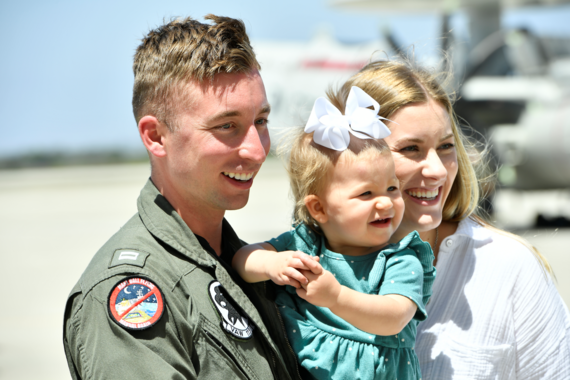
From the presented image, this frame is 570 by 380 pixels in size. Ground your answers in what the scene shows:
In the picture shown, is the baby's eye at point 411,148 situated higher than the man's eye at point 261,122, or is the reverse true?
the man's eye at point 261,122

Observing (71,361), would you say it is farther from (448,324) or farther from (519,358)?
(519,358)

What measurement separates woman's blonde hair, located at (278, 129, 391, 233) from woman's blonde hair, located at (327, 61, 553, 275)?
0.29 metres

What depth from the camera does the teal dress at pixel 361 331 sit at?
6.55 ft

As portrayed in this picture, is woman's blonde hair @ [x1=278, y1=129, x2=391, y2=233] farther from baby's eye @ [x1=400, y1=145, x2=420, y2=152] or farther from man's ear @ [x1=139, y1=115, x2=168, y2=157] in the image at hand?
man's ear @ [x1=139, y1=115, x2=168, y2=157]

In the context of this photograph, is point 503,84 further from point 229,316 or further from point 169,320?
point 169,320

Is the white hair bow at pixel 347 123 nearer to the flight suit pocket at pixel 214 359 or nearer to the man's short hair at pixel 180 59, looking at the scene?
the man's short hair at pixel 180 59

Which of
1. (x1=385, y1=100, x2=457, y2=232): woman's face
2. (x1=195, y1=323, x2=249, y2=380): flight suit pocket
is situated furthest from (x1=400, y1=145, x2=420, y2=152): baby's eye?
(x1=195, y1=323, x2=249, y2=380): flight suit pocket

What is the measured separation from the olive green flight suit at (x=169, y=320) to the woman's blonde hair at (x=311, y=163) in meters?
0.38

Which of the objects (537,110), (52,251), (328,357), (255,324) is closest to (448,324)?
(328,357)

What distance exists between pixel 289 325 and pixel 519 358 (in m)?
0.94

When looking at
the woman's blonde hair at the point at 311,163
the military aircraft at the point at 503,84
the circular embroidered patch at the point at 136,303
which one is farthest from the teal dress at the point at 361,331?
the military aircraft at the point at 503,84

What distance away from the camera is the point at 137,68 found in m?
2.19

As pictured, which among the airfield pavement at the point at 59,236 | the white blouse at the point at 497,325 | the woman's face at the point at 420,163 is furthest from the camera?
the airfield pavement at the point at 59,236

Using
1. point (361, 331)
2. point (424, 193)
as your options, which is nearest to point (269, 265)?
point (361, 331)
